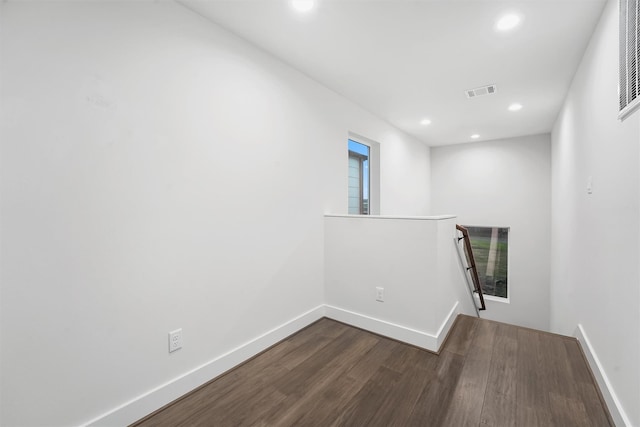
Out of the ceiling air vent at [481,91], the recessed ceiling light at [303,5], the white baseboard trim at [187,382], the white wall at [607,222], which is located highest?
the ceiling air vent at [481,91]

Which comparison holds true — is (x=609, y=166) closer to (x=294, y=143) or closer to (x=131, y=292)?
(x=294, y=143)

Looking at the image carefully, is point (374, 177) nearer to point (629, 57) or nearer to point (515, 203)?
point (629, 57)

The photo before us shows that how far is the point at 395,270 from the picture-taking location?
2.44 metres

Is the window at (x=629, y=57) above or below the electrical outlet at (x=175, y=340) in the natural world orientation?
above

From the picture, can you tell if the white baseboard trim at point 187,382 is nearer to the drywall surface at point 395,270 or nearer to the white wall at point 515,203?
the drywall surface at point 395,270

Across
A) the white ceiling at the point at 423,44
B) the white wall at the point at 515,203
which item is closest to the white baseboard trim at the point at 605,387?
the white ceiling at the point at 423,44

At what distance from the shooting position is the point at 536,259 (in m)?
5.07

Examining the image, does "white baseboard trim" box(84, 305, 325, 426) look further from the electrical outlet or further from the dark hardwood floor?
the electrical outlet

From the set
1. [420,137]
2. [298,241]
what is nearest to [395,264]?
[298,241]

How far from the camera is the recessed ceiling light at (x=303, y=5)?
69.1 inches

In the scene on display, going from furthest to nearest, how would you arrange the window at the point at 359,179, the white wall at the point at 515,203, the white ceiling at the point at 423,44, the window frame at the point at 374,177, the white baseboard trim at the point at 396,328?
the white wall at the point at 515,203 → the window frame at the point at 374,177 → the window at the point at 359,179 → the white baseboard trim at the point at 396,328 → the white ceiling at the point at 423,44

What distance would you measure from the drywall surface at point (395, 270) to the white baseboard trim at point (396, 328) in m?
0.01

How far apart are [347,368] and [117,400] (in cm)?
140

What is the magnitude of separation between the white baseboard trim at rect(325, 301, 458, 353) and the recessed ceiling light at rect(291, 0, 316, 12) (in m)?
2.54
